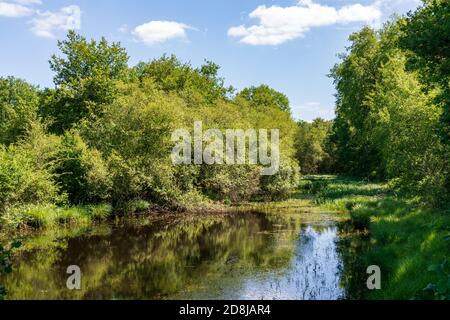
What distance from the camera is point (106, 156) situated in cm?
2881

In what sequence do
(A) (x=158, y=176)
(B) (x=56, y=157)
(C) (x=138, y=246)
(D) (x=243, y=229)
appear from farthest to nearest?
(A) (x=158, y=176) → (B) (x=56, y=157) → (D) (x=243, y=229) → (C) (x=138, y=246)

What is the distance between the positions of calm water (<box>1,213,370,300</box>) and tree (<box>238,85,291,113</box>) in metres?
56.0

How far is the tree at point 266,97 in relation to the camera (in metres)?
78.7

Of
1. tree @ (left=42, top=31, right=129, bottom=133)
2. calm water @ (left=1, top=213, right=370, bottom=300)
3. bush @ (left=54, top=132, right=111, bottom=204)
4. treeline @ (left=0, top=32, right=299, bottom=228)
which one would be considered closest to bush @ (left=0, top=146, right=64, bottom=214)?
treeline @ (left=0, top=32, right=299, bottom=228)

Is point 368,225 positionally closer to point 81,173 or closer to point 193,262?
point 193,262

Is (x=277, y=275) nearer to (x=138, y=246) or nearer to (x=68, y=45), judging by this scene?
(x=138, y=246)

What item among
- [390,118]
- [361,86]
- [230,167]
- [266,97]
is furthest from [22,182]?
[266,97]

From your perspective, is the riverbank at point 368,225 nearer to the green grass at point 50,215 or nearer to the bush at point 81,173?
the green grass at point 50,215

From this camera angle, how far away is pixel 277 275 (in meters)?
14.0

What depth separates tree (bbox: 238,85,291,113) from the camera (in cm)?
7869

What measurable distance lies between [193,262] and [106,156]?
48.1 ft

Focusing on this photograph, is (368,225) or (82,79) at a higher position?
(82,79)
